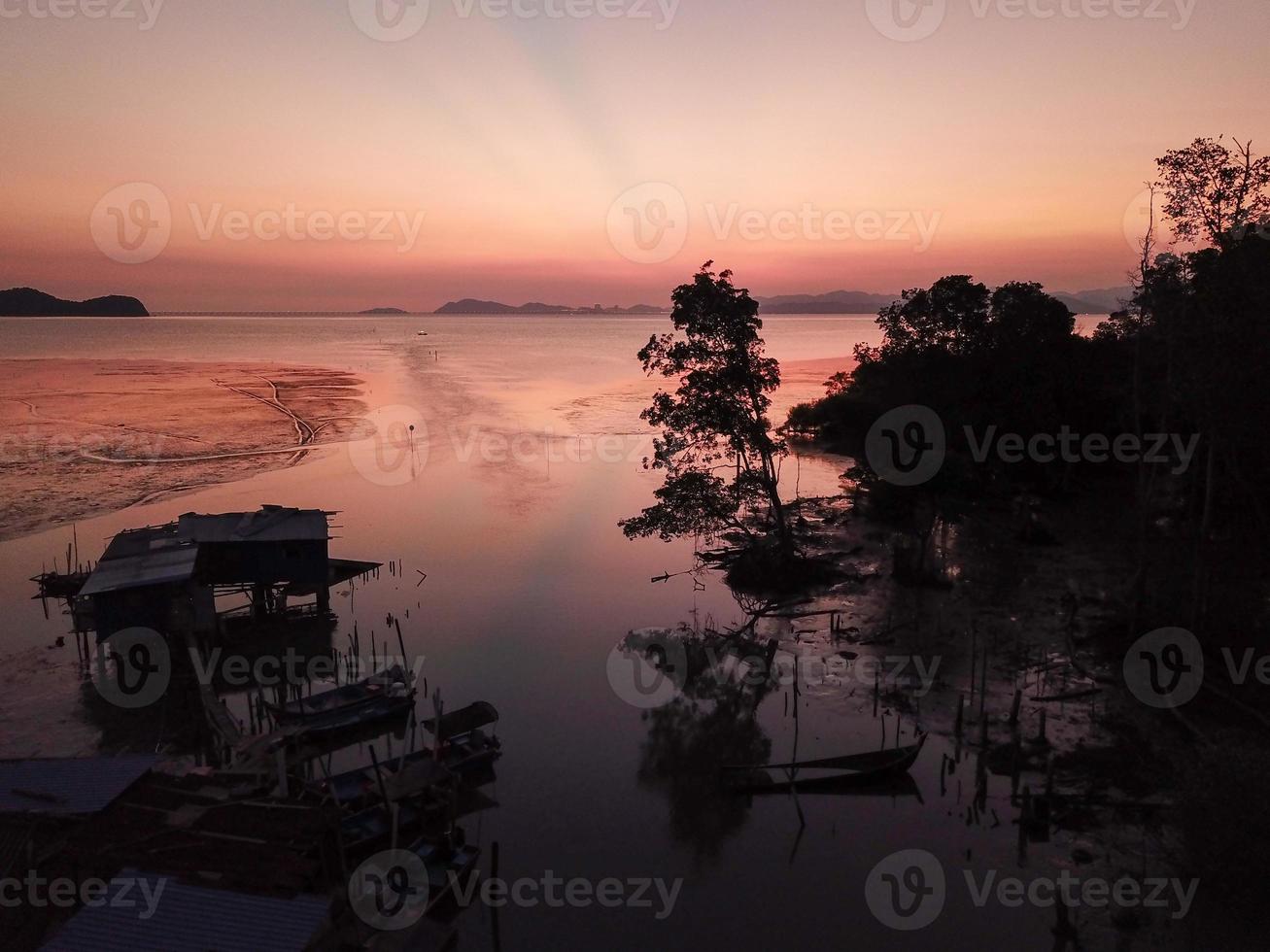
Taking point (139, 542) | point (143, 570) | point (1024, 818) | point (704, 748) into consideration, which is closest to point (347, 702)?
point (143, 570)

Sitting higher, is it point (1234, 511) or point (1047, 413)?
point (1047, 413)

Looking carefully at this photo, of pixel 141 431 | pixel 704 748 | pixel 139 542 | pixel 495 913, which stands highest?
pixel 141 431

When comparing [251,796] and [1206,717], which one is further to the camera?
[1206,717]

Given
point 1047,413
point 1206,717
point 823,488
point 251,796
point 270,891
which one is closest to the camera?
point 270,891

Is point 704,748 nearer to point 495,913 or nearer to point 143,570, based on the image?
point 495,913

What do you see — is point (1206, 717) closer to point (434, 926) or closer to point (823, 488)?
point (434, 926)

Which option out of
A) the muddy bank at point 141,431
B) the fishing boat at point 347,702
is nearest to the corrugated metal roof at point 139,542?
the fishing boat at point 347,702

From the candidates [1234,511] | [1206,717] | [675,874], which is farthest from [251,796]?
[1234,511]
